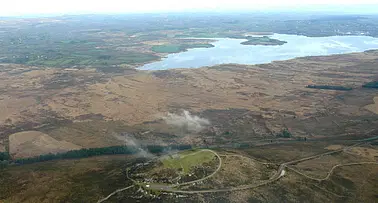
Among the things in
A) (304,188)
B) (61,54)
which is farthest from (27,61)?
(304,188)

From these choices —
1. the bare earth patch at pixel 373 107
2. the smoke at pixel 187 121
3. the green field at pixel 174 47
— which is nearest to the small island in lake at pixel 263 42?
the green field at pixel 174 47

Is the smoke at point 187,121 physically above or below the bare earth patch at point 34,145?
above

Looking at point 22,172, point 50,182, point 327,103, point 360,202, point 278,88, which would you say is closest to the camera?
point 360,202

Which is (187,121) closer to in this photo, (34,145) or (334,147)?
(334,147)

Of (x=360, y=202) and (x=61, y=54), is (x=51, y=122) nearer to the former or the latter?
(x=360, y=202)

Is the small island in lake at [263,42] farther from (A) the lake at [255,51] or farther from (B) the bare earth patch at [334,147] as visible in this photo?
(B) the bare earth patch at [334,147]

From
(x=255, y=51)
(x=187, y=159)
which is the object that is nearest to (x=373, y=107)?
(x=187, y=159)

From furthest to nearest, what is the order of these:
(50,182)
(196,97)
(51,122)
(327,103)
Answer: (196,97)
(327,103)
(51,122)
(50,182)
